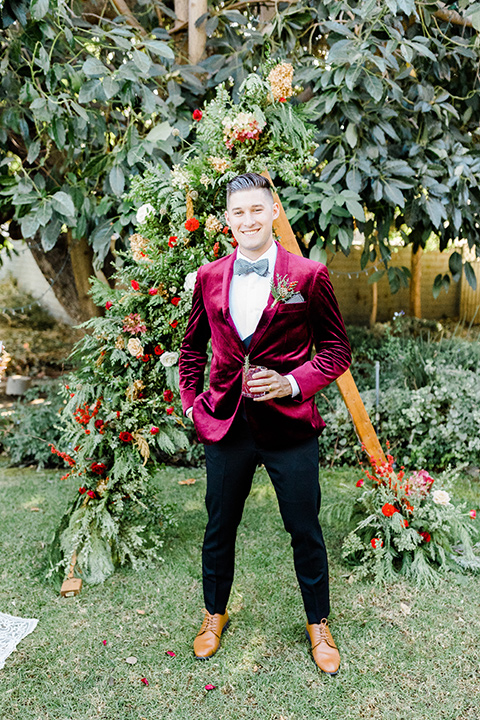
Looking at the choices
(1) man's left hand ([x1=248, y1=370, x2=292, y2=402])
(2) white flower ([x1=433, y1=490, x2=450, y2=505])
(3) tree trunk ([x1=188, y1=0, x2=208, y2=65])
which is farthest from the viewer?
(3) tree trunk ([x1=188, y1=0, x2=208, y2=65])

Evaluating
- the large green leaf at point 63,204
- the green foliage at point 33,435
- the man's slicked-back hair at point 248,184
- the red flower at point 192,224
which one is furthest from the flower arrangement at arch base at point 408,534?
the green foliage at point 33,435

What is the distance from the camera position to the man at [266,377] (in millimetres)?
1863

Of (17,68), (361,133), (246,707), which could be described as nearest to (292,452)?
(246,707)

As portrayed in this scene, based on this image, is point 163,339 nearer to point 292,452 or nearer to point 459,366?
point 292,452

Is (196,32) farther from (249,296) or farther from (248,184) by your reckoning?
(249,296)

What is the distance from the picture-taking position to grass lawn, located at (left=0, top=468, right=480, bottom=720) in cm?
194

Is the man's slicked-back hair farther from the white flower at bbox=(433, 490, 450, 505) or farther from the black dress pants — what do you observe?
the white flower at bbox=(433, 490, 450, 505)

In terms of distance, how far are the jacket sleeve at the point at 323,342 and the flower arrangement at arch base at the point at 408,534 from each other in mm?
1064

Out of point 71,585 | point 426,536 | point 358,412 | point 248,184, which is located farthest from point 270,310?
point 71,585

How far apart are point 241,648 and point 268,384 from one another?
1.19 metres

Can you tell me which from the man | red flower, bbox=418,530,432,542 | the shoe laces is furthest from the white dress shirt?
red flower, bbox=418,530,432,542

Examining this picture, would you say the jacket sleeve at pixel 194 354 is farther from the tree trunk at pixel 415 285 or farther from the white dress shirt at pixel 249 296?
the tree trunk at pixel 415 285

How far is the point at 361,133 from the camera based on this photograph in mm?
3111

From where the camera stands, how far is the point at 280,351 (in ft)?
6.24
